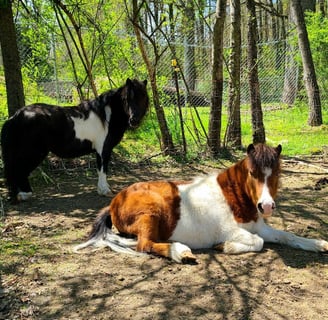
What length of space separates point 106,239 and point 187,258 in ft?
2.79

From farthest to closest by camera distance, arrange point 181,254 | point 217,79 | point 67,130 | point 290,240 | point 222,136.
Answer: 1. point 222,136
2. point 217,79
3. point 67,130
4. point 290,240
5. point 181,254

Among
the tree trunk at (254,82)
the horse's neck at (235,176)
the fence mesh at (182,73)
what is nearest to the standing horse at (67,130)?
the fence mesh at (182,73)

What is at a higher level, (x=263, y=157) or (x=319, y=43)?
(x=319, y=43)

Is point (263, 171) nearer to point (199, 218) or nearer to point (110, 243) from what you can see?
point (199, 218)

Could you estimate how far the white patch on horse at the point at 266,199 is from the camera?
10.5 ft

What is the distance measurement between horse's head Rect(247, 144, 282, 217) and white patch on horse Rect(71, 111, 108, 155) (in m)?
2.94

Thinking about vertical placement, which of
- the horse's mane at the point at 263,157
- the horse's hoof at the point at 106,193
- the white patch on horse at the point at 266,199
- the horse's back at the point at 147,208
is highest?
the horse's mane at the point at 263,157

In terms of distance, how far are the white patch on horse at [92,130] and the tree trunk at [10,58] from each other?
4.49ft

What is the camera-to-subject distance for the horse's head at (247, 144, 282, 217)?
10.9 feet

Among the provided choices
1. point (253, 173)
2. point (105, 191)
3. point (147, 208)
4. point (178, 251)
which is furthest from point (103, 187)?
point (253, 173)

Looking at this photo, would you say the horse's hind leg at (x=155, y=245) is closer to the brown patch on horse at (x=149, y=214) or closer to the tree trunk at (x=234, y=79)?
the brown patch on horse at (x=149, y=214)

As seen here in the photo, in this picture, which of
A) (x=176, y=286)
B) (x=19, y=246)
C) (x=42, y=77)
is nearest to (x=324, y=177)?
(x=176, y=286)

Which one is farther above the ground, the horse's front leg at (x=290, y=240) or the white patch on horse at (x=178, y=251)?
the white patch on horse at (x=178, y=251)

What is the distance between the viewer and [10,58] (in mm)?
6332
